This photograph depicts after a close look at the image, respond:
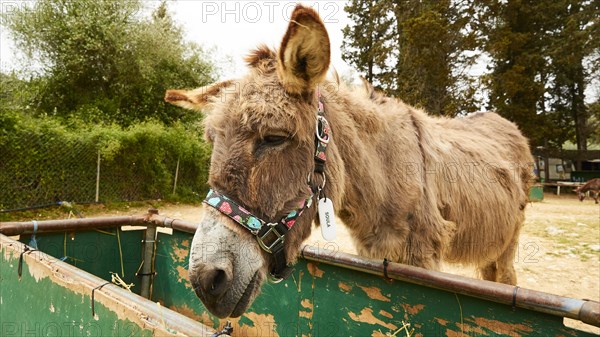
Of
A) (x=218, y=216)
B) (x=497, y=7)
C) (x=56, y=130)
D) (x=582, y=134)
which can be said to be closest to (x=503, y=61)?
(x=497, y=7)

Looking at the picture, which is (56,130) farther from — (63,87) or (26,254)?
(26,254)

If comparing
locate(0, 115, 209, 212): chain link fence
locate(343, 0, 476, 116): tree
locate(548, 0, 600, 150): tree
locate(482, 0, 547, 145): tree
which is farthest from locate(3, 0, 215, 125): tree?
locate(548, 0, 600, 150): tree

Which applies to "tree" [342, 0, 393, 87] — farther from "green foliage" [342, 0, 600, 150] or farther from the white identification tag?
the white identification tag

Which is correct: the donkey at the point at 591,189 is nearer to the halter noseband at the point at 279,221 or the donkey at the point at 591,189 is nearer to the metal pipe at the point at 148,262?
the metal pipe at the point at 148,262

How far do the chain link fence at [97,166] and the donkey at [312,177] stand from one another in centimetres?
973

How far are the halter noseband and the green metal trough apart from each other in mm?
407

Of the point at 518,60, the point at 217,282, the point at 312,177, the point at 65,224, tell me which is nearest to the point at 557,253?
the point at 312,177

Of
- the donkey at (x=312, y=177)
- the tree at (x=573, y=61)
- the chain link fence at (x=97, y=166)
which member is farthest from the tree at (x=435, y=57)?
the donkey at (x=312, y=177)

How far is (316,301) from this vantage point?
91.3 inches

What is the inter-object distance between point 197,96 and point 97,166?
10.8m

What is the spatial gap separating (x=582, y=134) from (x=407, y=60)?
14169mm

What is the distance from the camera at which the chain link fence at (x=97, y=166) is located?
371 inches

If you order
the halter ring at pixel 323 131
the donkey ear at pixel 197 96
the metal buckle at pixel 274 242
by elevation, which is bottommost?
the metal buckle at pixel 274 242

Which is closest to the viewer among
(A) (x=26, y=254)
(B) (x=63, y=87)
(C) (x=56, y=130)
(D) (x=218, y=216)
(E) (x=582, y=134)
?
(D) (x=218, y=216)
